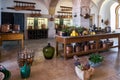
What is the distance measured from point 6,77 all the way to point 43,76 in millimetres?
909

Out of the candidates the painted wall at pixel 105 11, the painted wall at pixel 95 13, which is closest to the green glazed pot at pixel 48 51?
the painted wall at pixel 95 13

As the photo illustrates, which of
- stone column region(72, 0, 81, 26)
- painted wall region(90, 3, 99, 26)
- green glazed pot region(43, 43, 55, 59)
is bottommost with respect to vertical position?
→ green glazed pot region(43, 43, 55, 59)

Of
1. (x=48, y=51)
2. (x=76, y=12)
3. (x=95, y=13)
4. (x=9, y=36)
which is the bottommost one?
(x=48, y=51)

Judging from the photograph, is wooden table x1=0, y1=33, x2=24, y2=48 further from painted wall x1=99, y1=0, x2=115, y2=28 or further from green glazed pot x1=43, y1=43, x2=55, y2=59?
painted wall x1=99, y1=0, x2=115, y2=28

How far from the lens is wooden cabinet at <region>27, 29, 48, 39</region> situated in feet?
37.9

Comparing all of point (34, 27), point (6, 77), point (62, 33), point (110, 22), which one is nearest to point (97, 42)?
point (62, 33)

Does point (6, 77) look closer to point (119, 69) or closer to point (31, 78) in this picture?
point (31, 78)

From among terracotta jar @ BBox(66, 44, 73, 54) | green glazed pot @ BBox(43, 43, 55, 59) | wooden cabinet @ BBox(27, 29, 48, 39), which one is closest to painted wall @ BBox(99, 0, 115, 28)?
wooden cabinet @ BBox(27, 29, 48, 39)

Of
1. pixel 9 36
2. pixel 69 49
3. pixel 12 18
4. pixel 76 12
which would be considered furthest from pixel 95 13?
pixel 9 36

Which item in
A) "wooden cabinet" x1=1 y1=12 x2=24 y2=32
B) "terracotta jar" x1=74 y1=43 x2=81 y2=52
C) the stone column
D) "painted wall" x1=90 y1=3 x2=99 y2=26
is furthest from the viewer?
"painted wall" x1=90 y1=3 x2=99 y2=26

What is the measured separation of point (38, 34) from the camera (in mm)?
11820

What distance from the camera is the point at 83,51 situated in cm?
546

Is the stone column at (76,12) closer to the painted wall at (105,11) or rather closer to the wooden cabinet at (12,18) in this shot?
the wooden cabinet at (12,18)

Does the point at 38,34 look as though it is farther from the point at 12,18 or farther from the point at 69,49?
the point at 69,49
